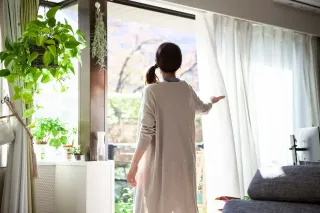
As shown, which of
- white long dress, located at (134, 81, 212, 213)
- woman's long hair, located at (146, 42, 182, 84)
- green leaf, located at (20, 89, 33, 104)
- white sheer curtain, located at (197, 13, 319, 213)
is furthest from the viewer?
white sheer curtain, located at (197, 13, 319, 213)

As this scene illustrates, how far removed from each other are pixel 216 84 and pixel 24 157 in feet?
7.06

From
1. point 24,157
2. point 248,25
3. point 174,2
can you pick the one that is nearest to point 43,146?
point 24,157

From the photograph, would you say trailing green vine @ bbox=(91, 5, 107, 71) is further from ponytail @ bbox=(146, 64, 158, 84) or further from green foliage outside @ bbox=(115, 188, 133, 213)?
green foliage outside @ bbox=(115, 188, 133, 213)

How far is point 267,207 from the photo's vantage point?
5.66ft

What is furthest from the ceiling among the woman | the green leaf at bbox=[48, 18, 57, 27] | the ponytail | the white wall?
the woman

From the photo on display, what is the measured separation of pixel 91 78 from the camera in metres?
3.78

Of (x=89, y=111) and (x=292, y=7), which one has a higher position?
(x=292, y=7)

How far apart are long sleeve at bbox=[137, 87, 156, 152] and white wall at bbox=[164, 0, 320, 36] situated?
2189 mm

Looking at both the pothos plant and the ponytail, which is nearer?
the ponytail

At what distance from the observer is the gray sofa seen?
1.63 m

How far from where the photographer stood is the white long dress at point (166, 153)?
2229 millimetres

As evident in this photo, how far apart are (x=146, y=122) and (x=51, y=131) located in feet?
6.00

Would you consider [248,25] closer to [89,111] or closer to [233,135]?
[233,135]

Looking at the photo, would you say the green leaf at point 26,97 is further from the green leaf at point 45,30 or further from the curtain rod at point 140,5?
the curtain rod at point 140,5
